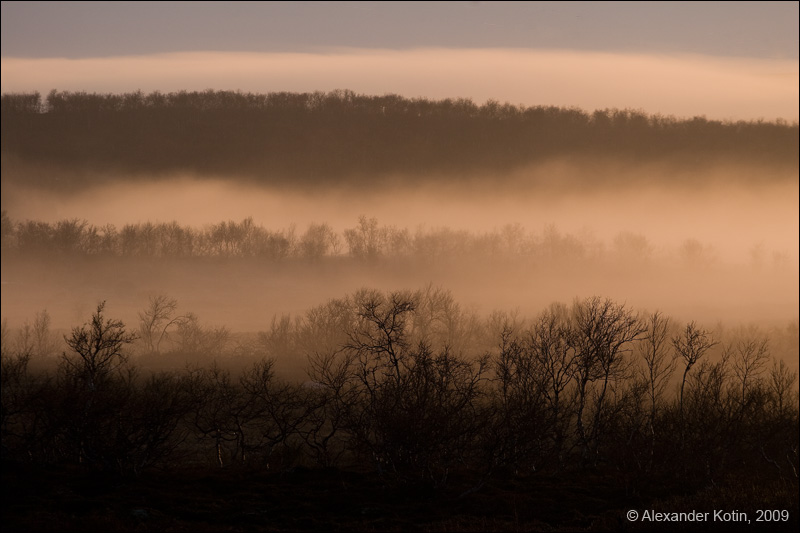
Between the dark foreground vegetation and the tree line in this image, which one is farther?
the tree line

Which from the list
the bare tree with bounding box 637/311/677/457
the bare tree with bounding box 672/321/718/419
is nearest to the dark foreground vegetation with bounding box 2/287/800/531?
the bare tree with bounding box 637/311/677/457

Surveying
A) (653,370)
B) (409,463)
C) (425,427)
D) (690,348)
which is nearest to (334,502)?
(409,463)

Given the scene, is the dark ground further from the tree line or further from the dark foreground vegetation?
the tree line

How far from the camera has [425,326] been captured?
163000mm

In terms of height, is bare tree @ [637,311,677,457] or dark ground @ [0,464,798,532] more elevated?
bare tree @ [637,311,677,457]

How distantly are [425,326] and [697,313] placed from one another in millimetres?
77392

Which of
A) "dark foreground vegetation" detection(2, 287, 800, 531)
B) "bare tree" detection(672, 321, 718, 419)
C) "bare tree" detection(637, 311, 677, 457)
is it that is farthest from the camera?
"bare tree" detection(672, 321, 718, 419)

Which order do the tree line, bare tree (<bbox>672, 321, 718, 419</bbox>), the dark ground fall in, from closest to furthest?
the dark ground, the tree line, bare tree (<bbox>672, 321, 718, 419</bbox>)

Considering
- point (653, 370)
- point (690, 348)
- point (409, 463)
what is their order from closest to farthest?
1. point (409, 463)
2. point (690, 348)
3. point (653, 370)

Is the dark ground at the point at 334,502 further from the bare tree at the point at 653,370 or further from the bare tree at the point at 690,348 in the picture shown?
the bare tree at the point at 690,348

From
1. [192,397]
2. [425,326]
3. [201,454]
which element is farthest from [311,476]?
[425,326]

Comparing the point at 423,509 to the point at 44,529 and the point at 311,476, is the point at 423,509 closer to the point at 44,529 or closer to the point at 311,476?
the point at 311,476

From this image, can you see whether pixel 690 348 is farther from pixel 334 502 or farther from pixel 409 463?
pixel 334 502

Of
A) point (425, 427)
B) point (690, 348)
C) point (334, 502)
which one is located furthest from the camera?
point (690, 348)
